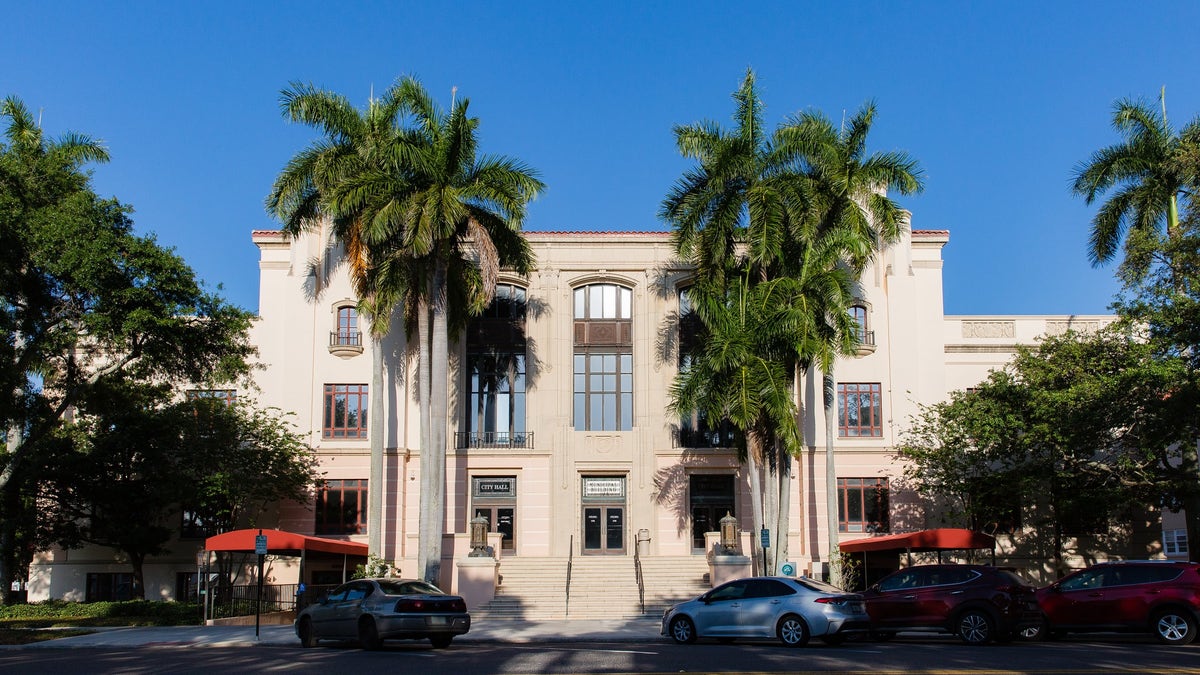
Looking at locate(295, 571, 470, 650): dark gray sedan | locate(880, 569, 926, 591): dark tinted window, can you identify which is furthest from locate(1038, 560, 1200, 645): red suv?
locate(295, 571, 470, 650): dark gray sedan

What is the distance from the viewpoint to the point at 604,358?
Result: 39844 mm

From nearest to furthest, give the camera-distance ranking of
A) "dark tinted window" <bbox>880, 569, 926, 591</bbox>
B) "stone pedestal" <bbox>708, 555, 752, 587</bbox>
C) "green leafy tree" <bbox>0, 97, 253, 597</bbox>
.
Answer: "dark tinted window" <bbox>880, 569, 926, 591</bbox>
"green leafy tree" <bbox>0, 97, 253, 597</bbox>
"stone pedestal" <bbox>708, 555, 752, 587</bbox>

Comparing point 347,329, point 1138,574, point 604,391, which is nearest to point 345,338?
point 347,329

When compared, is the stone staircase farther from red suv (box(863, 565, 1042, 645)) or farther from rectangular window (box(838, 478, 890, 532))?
red suv (box(863, 565, 1042, 645))

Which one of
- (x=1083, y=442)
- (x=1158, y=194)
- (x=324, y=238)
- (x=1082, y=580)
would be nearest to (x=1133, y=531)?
(x=1083, y=442)

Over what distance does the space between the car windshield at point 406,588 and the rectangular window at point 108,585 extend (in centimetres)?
2154

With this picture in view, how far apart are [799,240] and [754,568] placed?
34.3 feet

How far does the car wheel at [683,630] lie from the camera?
2064 centimetres

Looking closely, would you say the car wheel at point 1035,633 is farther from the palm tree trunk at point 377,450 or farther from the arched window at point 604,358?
the palm tree trunk at point 377,450

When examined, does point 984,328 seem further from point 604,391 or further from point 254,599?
point 254,599

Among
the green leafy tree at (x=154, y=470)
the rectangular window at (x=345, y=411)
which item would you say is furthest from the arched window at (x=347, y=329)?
the green leafy tree at (x=154, y=470)

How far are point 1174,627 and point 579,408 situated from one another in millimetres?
22957

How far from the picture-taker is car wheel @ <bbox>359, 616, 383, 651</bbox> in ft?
66.4

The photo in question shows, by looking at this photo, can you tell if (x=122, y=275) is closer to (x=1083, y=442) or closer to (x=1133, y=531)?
(x=1083, y=442)
